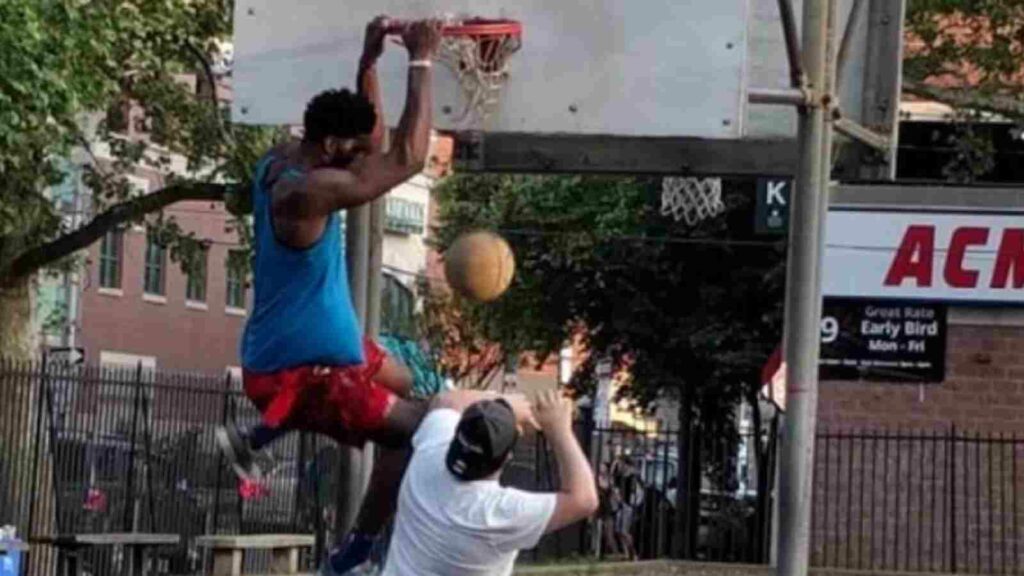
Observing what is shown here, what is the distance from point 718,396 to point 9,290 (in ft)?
46.2

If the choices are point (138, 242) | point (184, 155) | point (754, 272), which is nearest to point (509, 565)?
point (184, 155)

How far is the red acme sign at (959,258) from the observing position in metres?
27.0

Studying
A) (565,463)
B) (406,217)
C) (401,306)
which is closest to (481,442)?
(565,463)

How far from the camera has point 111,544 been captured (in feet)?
71.1

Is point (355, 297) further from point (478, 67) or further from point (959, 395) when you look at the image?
point (959, 395)

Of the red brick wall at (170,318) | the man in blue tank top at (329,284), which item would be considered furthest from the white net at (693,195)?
the red brick wall at (170,318)

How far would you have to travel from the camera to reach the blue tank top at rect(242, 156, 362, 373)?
898 centimetres

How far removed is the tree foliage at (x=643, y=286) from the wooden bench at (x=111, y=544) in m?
13.6

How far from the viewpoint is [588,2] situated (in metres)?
11.2

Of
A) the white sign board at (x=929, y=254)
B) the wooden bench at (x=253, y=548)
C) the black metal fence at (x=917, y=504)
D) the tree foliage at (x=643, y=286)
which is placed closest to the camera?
the wooden bench at (x=253, y=548)

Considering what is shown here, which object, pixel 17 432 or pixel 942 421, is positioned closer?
pixel 17 432

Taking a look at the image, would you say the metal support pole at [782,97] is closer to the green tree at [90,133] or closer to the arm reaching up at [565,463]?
the arm reaching up at [565,463]

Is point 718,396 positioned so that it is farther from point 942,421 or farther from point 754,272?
point 942,421

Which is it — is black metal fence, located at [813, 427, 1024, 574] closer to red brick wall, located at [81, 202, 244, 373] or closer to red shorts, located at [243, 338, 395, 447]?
red shorts, located at [243, 338, 395, 447]
